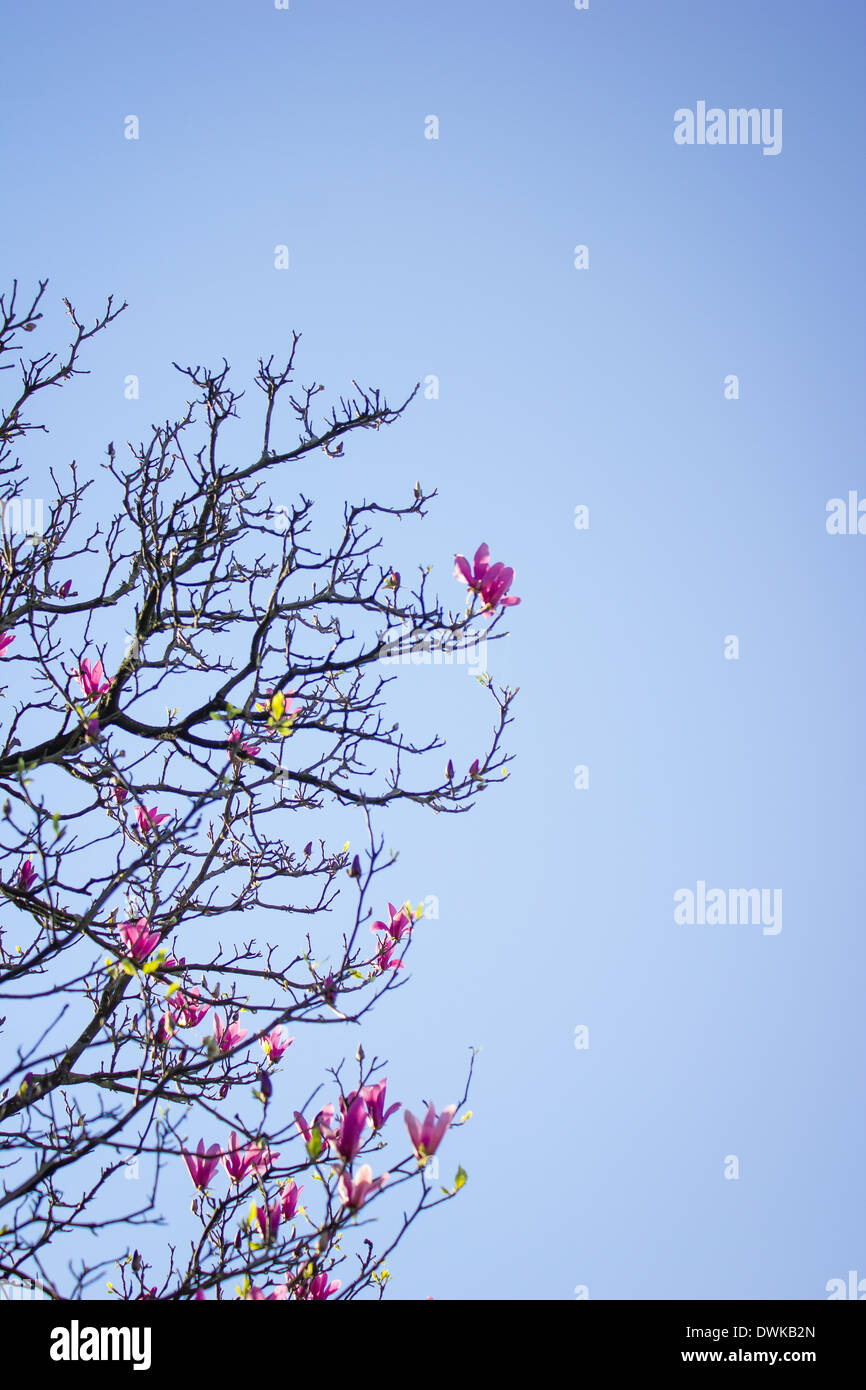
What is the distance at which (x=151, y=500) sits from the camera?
3000 mm

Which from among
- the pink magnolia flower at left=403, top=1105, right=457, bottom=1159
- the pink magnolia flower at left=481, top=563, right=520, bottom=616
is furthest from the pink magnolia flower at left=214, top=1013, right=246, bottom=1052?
the pink magnolia flower at left=481, top=563, right=520, bottom=616

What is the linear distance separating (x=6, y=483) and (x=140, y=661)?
1398 millimetres

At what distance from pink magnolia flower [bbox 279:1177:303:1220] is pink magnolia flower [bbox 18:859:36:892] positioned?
148 centimetres

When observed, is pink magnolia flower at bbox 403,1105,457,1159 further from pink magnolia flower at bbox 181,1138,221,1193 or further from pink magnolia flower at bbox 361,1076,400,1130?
pink magnolia flower at bbox 181,1138,221,1193

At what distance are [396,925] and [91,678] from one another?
1452mm

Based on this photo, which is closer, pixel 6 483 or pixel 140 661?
pixel 140 661

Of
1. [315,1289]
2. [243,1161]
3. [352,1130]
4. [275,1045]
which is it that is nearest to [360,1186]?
[352,1130]

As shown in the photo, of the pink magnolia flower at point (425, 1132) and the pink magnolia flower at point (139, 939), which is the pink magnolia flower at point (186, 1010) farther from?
the pink magnolia flower at point (425, 1132)

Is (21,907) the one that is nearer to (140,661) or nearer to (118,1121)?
(140,661)
